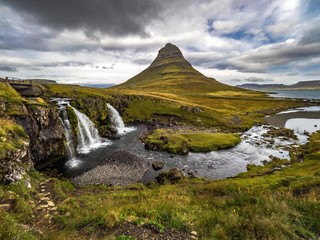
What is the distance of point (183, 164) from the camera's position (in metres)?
44.1

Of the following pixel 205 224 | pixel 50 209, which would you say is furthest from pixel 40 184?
pixel 205 224

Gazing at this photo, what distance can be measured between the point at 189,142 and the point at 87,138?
27.0 m

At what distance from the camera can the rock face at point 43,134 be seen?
36.5 meters

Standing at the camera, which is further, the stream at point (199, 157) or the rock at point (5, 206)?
the stream at point (199, 157)

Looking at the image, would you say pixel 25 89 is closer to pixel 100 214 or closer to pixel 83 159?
pixel 83 159

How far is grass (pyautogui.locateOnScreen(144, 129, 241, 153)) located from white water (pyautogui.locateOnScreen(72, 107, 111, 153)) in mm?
13062

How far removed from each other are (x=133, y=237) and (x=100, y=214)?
3.72 meters

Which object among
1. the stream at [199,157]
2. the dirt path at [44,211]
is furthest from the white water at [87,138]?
the dirt path at [44,211]

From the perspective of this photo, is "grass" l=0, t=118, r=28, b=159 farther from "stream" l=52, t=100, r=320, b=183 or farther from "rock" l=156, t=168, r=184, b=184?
"rock" l=156, t=168, r=184, b=184

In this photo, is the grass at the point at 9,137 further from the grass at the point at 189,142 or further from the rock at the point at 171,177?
the grass at the point at 189,142

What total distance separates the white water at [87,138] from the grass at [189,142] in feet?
42.9

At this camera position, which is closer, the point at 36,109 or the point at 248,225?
the point at 248,225

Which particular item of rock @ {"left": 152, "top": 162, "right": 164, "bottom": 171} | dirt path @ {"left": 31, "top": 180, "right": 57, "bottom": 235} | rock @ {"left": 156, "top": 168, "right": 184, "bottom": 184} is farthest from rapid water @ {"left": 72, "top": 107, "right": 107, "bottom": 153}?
dirt path @ {"left": 31, "top": 180, "right": 57, "bottom": 235}

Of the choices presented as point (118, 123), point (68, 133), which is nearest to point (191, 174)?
point (68, 133)
